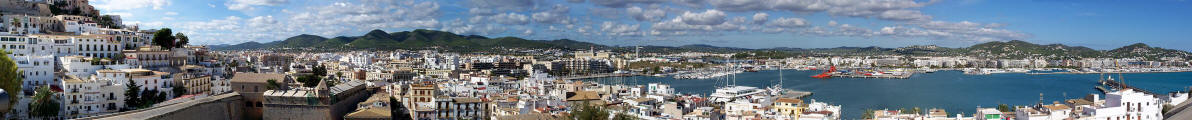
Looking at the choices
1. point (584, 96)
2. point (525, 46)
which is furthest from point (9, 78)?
point (525, 46)

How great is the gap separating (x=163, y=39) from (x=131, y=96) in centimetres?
419

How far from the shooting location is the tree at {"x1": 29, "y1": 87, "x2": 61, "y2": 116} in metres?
8.95

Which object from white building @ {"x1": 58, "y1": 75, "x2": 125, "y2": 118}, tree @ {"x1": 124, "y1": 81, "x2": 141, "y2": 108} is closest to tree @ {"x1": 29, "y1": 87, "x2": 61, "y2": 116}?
white building @ {"x1": 58, "y1": 75, "x2": 125, "y2": 118}

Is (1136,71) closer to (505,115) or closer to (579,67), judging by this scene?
(579,67)

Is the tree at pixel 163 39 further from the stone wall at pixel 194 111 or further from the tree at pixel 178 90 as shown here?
the stone wall at pixel 194 111

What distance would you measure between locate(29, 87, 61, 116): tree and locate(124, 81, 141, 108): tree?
88 centimetres

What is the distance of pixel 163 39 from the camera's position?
1398 cm

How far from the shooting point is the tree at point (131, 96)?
33.1ft

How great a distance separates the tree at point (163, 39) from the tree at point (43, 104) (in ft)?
15.7

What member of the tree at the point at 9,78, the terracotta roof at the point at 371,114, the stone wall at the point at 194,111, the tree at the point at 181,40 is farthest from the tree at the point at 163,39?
the terracotta roof at the point at 371,114

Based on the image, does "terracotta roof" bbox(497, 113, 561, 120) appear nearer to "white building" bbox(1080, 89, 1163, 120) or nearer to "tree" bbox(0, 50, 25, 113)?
"tree" bbox(0, 50, 25, 113)

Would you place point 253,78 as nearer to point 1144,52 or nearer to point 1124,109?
point 1124,109

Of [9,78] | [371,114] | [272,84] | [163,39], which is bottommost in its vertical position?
[371,114]

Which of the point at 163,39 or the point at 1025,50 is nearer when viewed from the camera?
the point at 163,39
